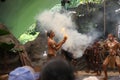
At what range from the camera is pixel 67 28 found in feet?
40.6

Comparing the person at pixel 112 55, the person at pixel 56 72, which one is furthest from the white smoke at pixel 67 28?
the person at pixel 56 72

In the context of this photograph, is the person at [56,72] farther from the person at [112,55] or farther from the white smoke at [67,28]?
the white smoke at [67,28]

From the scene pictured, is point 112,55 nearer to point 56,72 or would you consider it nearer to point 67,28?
point 67,28

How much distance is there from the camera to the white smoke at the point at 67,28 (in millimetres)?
11562

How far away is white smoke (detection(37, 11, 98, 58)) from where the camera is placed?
11562mm

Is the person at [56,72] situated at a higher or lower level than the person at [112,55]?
higher

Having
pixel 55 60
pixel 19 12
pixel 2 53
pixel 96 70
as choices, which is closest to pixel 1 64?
pixel 2 53

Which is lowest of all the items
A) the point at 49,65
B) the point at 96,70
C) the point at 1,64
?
the point at 96,70

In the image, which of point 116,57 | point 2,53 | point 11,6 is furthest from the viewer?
point 11,6

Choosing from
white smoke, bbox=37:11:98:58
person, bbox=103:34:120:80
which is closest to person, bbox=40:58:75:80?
person, bbox=103:34:120:80

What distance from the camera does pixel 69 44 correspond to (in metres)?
11.6

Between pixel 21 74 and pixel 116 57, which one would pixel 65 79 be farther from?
pixel 116 57

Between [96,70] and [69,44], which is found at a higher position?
[69,44]

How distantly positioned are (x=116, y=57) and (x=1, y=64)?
4077 millimetres
